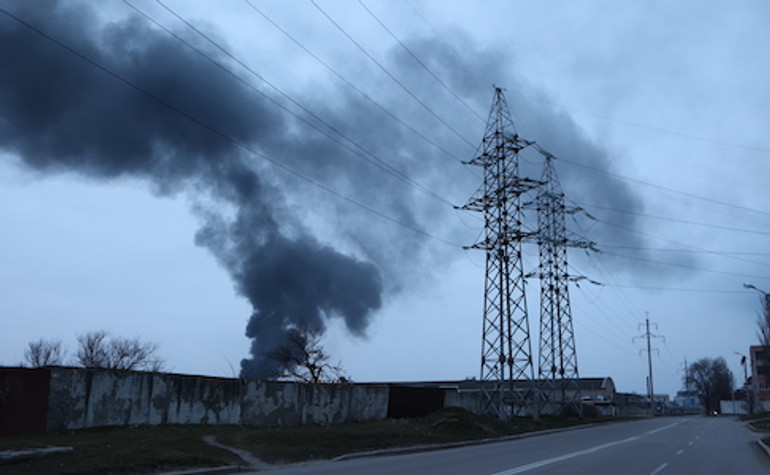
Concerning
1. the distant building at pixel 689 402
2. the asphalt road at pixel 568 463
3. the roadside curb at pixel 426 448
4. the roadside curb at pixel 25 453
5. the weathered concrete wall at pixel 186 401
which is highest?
the weathered concrete wall at pixel 186 401

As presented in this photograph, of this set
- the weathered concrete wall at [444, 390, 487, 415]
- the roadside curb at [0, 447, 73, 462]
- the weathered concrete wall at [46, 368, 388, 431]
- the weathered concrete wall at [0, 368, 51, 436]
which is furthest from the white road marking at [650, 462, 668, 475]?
the weathered concrete wall at [444, 390, 487, 415]

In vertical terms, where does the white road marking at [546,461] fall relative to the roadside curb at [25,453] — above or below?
below

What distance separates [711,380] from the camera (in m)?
150

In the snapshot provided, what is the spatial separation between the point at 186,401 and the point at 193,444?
19.3 feet

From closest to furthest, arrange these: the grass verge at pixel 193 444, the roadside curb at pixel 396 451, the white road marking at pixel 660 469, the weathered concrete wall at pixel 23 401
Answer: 1. the grass verge at pixel 193 444
2. the roadside curb at pixel 396 451
3. the white road marking at pixel 660 469
4. the weathered concrete wall at pixel 23 401

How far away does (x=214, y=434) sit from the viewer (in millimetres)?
21672

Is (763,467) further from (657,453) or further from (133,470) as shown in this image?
(133,470)

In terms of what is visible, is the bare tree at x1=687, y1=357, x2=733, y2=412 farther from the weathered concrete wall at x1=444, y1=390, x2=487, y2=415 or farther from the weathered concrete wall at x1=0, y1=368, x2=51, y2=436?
the weathered concrete wall at x1=0, y1=368, x2=51, y2=436

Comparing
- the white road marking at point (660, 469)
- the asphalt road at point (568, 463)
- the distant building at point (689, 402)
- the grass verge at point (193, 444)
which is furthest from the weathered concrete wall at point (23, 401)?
the distant building at point (689, 402)

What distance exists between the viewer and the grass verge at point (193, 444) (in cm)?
1416

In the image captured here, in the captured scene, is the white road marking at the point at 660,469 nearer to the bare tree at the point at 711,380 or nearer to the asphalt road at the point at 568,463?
the asphalt road at the point at 568,463

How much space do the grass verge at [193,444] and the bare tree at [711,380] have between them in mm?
138134

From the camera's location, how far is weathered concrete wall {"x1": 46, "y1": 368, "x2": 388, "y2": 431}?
19750 millimetres

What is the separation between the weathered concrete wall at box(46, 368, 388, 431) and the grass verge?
576 millimetres
